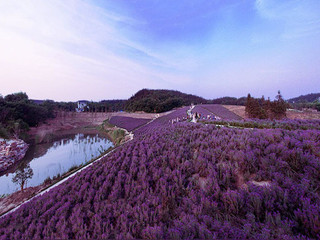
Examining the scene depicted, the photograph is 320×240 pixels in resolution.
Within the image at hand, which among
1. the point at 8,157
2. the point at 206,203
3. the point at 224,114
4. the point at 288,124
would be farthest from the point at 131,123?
the point at 206,203

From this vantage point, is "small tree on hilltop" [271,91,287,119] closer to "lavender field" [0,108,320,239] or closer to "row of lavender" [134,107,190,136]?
"row of lavender" [134,107,190,136]

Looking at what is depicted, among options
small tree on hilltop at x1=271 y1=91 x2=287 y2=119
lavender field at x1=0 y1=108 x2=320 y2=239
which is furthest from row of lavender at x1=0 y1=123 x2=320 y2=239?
small tree on hilltop at x1=271 y1=91 x2=287 y2=119

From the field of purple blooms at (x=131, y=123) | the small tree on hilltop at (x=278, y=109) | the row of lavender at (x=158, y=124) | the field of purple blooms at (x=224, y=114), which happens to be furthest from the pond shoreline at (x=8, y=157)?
the small tree on hilltop at (x=278, y=109)

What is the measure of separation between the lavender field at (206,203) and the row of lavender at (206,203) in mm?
13

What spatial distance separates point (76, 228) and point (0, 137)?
24607 millimetres

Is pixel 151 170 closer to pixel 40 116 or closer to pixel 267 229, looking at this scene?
pixel 267 229

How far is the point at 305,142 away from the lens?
3.67m

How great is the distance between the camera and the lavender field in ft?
6.17

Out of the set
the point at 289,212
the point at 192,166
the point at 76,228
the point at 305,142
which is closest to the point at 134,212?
the point at 76,228

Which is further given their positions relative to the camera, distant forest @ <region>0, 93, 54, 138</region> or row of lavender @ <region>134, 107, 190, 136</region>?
distant forest @ <region>0, 93, 54, 138</region>

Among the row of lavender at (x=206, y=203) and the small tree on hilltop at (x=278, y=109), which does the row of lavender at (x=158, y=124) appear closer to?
the row of lavender at (x=206, y=203)

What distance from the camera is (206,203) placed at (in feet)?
8.14

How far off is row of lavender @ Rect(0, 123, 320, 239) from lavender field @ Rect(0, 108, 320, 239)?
0.01 metres

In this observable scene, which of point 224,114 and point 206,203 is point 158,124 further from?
point 206,203
